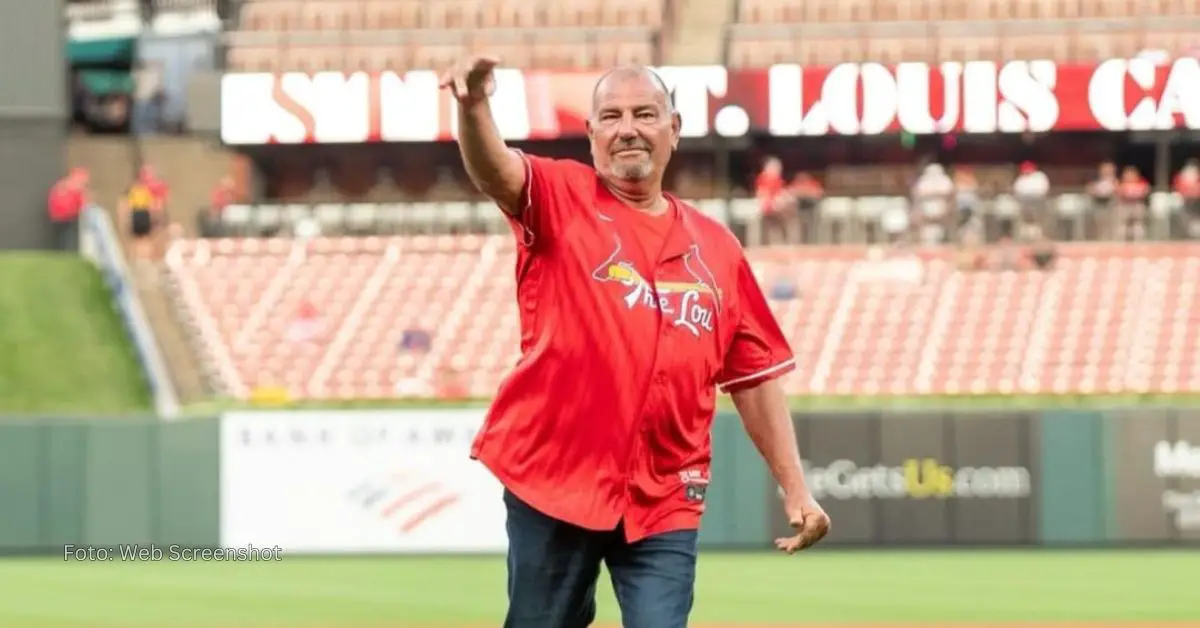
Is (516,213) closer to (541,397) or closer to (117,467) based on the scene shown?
(541,397)

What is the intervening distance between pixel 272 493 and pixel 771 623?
6365 millimetres

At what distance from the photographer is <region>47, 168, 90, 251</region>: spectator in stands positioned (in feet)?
91.5

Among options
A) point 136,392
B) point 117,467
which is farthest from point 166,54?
point 117,467

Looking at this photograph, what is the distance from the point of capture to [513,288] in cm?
2681

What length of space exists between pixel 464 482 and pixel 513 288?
31.7ft

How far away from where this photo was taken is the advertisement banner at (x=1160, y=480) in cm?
1736

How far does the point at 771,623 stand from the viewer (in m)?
11.9

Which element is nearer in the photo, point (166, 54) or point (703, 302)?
point (703, 302)

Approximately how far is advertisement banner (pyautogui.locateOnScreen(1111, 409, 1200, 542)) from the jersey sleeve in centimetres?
1289

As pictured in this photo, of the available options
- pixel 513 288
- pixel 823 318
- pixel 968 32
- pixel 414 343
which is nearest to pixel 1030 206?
pixel 823 318

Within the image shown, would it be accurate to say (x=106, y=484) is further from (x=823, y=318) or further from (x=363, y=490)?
(x=823, y=318)

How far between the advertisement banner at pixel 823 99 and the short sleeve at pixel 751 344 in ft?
74.3

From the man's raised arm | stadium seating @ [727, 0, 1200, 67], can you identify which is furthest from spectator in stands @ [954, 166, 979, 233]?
the man's raised arm

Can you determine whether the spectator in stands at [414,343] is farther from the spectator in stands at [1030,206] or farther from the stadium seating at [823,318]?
the spectator in stands at [1030,206]
